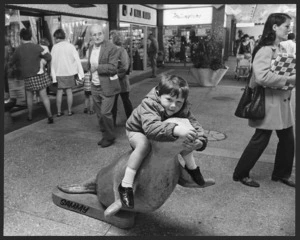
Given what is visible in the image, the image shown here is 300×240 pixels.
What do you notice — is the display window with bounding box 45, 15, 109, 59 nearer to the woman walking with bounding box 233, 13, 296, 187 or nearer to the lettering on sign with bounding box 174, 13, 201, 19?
the woman walking with bounding box 233, 13, 296, 187

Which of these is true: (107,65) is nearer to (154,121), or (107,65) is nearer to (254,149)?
(254,149)

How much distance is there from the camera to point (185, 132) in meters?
2.03

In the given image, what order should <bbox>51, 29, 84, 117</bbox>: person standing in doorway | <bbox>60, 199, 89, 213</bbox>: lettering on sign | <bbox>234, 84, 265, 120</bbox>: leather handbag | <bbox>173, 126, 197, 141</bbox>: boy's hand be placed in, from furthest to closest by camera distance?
<bbox>51, 29, 84, 117</bbox>: person standing in doorway
<bbox>234, 84, 265, 120</bbox>: leather handbag
<bbox>60, 199, 89, 213</bbox>: lettering on sign
<bbox>173, 126, 197, 141</bbox>: boy's hand

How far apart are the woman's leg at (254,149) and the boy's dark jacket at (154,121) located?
4.81ft

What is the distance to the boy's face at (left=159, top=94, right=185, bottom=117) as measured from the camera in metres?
2.22

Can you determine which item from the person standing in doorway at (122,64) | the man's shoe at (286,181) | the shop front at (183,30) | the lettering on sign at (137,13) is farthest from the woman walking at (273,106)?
the shop front at (183,30)

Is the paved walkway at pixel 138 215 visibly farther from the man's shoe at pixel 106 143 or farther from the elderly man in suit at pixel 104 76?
the elderly man in suit at pixel 104 76

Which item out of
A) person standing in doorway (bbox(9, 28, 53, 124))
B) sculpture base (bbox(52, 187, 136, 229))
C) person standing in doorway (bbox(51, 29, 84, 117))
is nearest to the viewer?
sculpture base (bbox(52, 187, 136, 229))

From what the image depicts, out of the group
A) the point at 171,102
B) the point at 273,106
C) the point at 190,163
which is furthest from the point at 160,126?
the point at 273,106

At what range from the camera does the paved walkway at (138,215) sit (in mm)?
2859

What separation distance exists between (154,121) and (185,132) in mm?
260

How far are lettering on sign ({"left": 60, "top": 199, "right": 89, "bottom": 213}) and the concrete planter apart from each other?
8312 millimetres

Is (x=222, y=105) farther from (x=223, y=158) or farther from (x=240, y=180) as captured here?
(x=240, y=180)

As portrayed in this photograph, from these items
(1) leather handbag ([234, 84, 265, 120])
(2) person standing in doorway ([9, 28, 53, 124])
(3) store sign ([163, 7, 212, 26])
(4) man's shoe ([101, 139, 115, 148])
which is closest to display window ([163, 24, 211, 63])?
(3) store sign ([163, 7, 212, 26])
